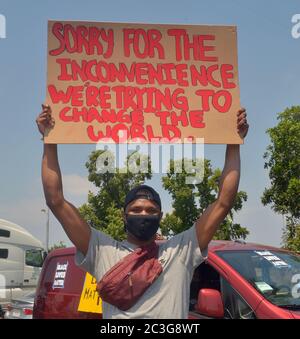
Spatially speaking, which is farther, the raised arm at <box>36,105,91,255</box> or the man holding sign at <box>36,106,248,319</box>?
the raised arm at <box>36,105,91,255</box>

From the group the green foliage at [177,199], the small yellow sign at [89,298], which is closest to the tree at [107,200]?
the green foliage at [177,199]

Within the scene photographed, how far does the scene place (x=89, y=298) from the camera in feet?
16.1

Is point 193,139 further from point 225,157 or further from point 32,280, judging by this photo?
point 32,280

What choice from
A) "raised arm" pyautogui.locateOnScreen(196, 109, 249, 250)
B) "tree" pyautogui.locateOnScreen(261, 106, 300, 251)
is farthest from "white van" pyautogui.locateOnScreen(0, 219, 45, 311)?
"raised arm" pyautogui.locateOnScreen(196, 109, 249, 250)

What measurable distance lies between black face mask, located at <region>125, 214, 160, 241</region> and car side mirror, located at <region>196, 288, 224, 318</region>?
0.85 m

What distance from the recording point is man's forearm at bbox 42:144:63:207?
2.86 metres

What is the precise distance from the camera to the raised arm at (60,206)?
2816mm

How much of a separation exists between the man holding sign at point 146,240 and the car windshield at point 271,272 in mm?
1078

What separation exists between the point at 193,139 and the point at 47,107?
0.90 m

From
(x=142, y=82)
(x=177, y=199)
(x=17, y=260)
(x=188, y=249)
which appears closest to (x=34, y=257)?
(x=17, y=260)

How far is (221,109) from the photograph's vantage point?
3.18 meters

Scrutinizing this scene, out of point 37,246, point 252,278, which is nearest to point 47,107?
point 252,278

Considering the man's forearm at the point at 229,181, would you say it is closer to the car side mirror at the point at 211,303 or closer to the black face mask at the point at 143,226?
the black face mask at the point at 143,226

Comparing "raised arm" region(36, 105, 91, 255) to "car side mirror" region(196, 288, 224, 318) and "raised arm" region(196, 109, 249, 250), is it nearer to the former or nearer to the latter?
"raised arm" region(196, 109, 249, 250)
